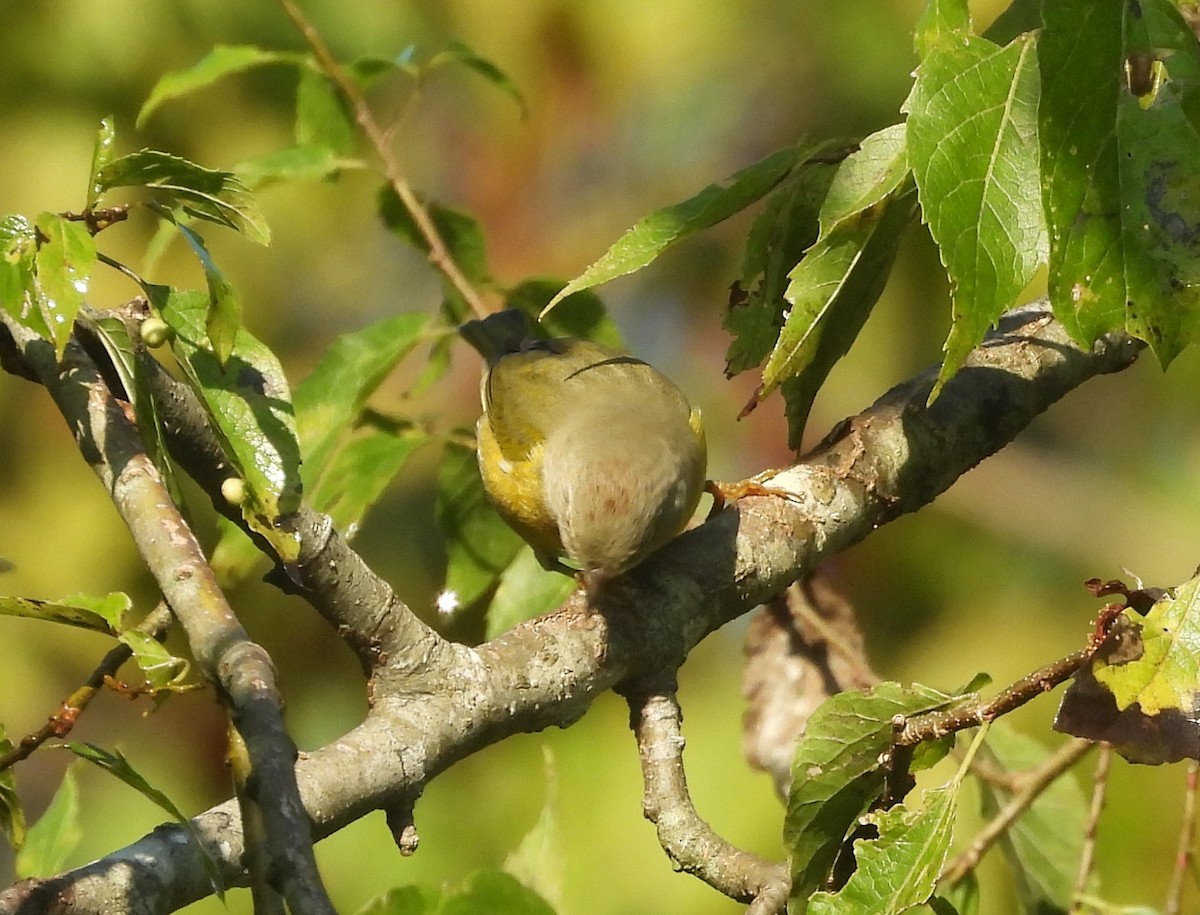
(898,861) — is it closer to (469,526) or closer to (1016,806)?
(1016,806)

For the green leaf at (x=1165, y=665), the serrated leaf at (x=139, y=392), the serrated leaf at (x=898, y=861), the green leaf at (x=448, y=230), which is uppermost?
the green leaf at (x=448, y=230)

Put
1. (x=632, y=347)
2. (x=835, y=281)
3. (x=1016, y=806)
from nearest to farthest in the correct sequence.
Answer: (x=835, y=281)
(x=1016, y=806)
(x=632, y=347)

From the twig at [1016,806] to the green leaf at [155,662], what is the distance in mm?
1527

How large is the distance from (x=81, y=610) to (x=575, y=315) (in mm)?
1813

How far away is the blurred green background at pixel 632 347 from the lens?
4379 millimetres

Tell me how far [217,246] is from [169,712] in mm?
1681

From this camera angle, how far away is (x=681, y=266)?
548 cm

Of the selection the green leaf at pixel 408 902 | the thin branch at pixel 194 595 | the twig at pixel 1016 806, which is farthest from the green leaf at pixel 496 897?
the twig at pixel 1016 806

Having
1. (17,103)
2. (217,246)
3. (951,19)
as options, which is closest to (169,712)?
(217,246)

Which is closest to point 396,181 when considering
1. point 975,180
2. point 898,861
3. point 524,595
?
point 524,595

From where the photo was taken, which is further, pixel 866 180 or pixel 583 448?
pixel 583 448

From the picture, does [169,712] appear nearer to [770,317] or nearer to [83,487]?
[83,487]

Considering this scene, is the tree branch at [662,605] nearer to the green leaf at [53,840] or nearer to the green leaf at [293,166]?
the green leaf at [53,840]

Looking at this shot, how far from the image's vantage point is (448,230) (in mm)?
3350
